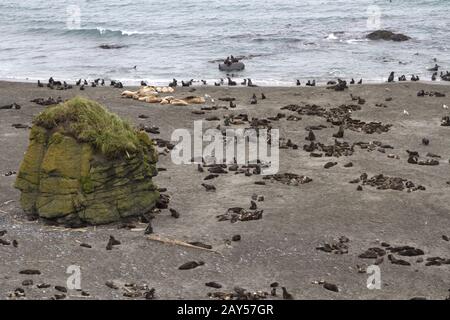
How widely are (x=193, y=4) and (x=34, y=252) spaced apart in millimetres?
74249

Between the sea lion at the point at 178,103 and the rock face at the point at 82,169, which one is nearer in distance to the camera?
the rock face at the point at 82,169

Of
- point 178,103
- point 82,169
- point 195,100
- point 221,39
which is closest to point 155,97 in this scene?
point 178,103

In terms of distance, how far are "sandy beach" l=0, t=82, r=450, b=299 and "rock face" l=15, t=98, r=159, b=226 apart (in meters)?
0.51

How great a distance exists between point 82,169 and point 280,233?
17.1 feet

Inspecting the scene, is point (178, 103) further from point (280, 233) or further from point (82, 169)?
point (280, 233)

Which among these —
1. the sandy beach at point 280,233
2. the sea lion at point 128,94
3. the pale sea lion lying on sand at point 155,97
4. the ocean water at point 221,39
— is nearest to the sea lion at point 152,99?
the pale sea lion lying on sand at point 155,97

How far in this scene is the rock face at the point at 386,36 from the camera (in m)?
57.2

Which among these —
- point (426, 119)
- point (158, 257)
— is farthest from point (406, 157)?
point (158, 257)

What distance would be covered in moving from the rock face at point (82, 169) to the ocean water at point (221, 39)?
935 inches

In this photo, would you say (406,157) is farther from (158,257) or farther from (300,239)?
(158,257)

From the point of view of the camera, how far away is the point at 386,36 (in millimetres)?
57750

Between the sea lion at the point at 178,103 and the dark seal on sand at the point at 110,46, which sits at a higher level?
the dark seal on sand at the point at 110,46

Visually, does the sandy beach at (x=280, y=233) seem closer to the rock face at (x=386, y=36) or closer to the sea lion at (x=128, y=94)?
the sea lion at (x=128, y=94)

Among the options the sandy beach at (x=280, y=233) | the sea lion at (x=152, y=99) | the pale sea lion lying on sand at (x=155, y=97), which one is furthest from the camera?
the sea lion at (x=152, y=99)
